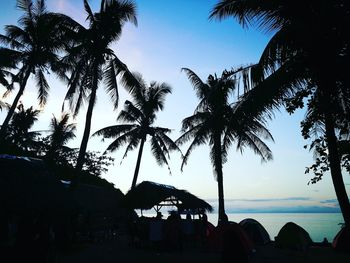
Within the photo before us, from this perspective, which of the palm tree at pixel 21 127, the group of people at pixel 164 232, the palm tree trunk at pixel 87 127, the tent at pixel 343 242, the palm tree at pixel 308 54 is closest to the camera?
the palm tree at pixel 308 54

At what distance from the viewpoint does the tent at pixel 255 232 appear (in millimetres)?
19109

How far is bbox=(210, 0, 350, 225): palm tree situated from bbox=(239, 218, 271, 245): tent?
34.8 feet

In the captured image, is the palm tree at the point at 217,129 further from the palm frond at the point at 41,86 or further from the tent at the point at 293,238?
the palm frond at the point at 41,86

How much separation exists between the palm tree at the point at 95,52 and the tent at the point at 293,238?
455 inches

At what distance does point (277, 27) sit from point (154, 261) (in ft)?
32.2

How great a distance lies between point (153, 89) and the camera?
85.5ft

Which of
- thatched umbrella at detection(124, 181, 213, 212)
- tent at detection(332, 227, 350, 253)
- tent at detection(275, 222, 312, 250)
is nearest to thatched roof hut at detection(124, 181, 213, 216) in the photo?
thatched umbrella at detection(124, 181, 213, 212)

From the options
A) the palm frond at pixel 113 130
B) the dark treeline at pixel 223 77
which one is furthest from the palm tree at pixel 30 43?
the palm frond at pixel 113 130

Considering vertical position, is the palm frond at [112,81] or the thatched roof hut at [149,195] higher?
the palm frond at [112,81]

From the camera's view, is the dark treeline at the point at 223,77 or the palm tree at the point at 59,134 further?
the palm tree at the point at 59,134

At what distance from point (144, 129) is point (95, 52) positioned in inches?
405

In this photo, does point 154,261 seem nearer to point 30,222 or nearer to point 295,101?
point 30,222

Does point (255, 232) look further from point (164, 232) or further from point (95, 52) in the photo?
point (95, 52)

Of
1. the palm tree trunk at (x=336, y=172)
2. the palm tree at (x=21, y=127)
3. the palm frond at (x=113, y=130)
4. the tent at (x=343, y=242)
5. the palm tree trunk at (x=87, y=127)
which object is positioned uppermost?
the palm tree at (x=21, y=127)
